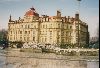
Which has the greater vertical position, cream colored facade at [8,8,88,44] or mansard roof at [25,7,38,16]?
mansard roof at [25,7,38,16]

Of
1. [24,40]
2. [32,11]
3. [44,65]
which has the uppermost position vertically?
[32,11]

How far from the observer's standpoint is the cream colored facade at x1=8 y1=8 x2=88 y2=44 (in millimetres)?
3637

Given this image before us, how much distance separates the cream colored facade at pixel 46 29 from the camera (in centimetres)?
364

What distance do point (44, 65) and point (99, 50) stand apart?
0.63 meters

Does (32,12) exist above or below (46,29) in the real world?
above

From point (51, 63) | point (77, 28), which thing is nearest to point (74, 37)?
point (77, 28)

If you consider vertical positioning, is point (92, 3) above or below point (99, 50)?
above

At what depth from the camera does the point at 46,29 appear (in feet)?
12.1

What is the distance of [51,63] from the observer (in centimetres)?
365

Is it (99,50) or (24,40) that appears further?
(24,40)

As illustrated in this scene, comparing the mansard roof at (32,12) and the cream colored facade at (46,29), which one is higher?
the mansard roof at (32,12)

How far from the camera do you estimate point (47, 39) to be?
3.68 meters

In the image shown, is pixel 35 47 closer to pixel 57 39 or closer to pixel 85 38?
pixel 57 39

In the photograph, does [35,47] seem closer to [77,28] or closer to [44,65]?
[44,65]
